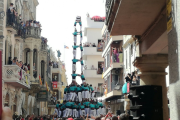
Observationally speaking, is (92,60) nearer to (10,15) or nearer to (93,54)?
(93,54)

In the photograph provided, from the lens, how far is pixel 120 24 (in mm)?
7336

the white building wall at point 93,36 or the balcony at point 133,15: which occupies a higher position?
the white building wall at point 93,36

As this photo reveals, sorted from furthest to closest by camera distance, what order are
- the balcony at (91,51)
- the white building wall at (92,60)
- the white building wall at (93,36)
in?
the white building wall at (93,36), the white building wall at (92,60), the balcony at (91,51)

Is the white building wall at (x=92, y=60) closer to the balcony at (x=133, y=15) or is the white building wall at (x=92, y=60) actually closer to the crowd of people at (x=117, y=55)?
the crowd of people at (x=117, y=55)

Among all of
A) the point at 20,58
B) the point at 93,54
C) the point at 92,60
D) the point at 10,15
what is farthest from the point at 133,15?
the point at 92,60

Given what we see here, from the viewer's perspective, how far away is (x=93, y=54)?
194ft

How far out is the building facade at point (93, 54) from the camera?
58.4 metres

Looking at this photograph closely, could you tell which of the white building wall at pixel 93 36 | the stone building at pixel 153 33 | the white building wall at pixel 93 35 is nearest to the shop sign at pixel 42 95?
the white building wall at pixel 93 36

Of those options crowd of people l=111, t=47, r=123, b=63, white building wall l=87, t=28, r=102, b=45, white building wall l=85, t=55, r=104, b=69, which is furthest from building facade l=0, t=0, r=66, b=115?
white building wall l=87, t=28, r=102, b=45

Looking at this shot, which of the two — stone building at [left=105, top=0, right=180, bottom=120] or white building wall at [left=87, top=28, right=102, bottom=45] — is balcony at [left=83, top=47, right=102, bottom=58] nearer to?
white building wall at [left=87, top=28, right=102, bottom=45]

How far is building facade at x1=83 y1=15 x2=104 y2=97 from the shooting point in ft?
192

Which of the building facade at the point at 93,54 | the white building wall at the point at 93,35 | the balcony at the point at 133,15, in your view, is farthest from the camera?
the white building wall at the point at 93,35

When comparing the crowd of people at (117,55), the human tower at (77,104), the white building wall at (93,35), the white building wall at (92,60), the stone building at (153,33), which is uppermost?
the white building wall at (93,35)

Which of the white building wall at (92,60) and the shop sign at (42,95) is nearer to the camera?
the shop sign at (42,95)
